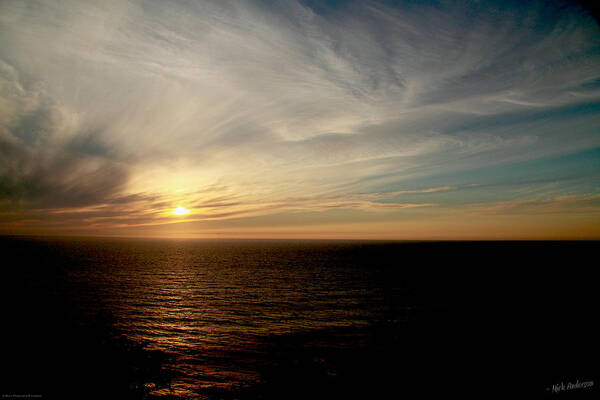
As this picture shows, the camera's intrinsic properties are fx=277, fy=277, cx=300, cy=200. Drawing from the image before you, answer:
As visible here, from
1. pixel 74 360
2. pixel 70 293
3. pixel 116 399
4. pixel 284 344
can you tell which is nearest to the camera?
pixel 116 399

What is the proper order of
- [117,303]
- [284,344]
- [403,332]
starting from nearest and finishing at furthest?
[284,344]
[403,332]
[117,303]

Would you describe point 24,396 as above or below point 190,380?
above

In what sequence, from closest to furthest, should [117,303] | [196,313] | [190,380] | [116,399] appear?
[116,399] < [190,380] < [196,313] < [117,303]

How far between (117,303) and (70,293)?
535 inches

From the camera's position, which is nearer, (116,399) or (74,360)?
(116,399)

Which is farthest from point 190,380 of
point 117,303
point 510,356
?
point 117,303

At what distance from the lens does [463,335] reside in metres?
28.9

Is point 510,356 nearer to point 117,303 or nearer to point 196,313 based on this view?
point 196,313

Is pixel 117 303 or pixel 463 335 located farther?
pixel 117 303

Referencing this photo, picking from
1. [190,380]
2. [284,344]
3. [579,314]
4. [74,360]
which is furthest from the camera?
[579,314]

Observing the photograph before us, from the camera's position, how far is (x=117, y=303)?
43.9 metres

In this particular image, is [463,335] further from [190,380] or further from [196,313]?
[196,313]

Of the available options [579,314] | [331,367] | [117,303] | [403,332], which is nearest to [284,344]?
[331,367]

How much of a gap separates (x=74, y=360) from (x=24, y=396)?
605 centimetres
